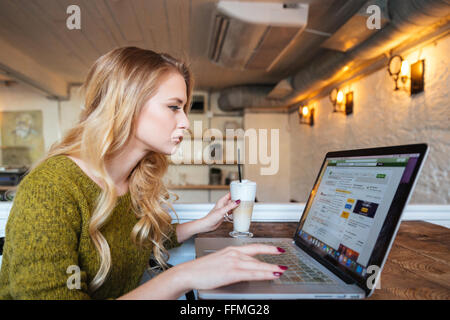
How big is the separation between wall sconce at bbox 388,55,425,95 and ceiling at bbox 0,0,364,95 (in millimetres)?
595

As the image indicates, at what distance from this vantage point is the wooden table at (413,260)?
2.09 feet

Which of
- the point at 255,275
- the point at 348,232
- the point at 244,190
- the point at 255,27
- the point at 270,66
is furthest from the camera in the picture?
the point at 270,66

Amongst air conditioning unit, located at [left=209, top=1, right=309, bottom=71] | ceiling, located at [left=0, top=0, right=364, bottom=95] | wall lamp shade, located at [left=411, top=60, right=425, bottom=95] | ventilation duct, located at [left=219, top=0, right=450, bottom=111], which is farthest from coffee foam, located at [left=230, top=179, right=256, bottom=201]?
wall lamp shade, located at [left=411, top=60, right=425, bottom=95]

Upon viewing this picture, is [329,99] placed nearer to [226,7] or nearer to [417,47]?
[417,47]

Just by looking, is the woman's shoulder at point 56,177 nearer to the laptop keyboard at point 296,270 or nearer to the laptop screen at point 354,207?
the laptop keyboard at point 296,270

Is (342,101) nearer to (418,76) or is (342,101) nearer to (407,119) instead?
(407,119)

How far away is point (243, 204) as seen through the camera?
3.73 feet

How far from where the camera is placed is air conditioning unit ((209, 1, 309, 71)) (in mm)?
2510

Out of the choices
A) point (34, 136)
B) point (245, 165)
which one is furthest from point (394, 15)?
point (34, 136)

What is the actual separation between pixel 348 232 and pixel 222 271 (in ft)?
1.14

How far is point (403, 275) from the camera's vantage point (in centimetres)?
73

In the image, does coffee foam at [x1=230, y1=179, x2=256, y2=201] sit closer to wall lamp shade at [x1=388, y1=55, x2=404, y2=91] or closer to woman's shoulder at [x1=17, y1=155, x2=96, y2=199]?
woman's shoulder at [x1=17, y1=155, x2=96, y2=199]

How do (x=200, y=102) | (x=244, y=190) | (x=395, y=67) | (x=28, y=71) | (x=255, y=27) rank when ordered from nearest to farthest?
(x=244, y=190)
(x=255, y=27)
(x=395, y=67)
(x=28, y=71)
(x=200, y=102)

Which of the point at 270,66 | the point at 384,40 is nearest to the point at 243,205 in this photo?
the point at 384,40
